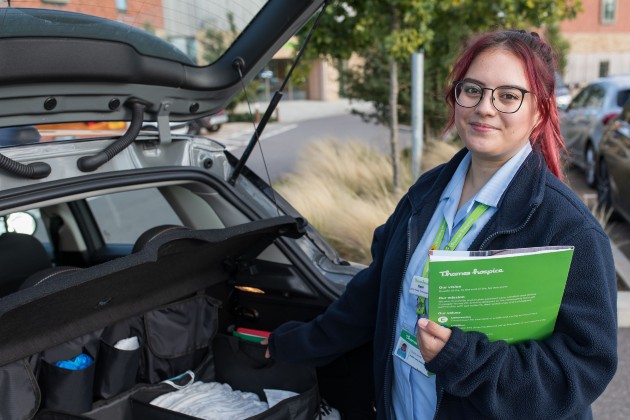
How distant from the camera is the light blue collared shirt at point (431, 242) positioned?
5.20ft

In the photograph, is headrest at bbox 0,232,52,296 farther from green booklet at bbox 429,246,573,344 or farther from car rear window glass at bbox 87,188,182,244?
car rear window glass at bbox 87,188,182,244

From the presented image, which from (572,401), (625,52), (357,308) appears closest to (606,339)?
(572,401)

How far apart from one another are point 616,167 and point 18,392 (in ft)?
20.2

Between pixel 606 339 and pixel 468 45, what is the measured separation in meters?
0.81

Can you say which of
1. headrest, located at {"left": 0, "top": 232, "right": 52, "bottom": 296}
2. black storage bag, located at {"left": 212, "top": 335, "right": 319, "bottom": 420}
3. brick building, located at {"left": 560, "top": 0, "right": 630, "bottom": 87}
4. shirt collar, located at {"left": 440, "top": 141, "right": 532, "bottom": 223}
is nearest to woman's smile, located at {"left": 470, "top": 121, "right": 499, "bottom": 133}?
shirt collar, located at {"left": 440, "top": 141, "right": 532, "bottom": 223}

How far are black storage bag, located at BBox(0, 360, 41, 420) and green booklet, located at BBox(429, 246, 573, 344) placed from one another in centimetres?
127

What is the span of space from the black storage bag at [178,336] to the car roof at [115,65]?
75cm

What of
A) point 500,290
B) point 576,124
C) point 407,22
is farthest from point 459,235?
point 576,124

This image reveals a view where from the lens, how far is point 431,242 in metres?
1.67

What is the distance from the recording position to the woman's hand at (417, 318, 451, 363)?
1.43 metres

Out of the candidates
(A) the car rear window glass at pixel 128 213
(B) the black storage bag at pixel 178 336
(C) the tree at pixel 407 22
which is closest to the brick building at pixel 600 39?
(C) the tree at pixel 407 22

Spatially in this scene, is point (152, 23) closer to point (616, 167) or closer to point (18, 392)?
point (18, 392)

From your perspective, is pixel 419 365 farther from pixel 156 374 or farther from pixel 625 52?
pixel 625 52

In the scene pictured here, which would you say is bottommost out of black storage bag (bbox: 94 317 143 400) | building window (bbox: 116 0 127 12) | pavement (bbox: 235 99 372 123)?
pavement (bbox: 235 99 372 123)
